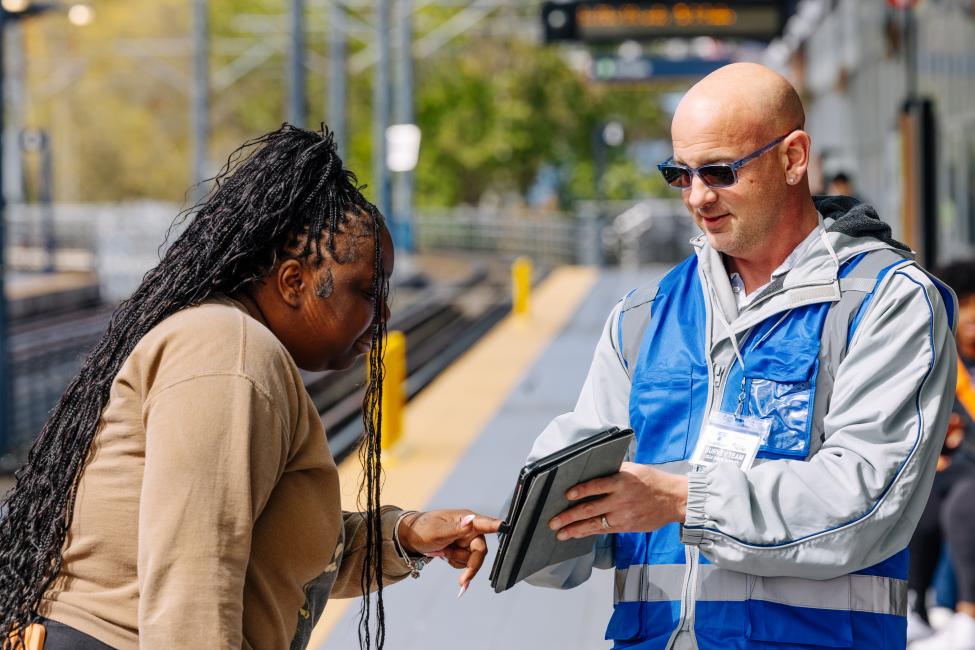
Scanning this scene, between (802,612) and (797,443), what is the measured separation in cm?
30

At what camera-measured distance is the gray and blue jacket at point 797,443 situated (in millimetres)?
2551

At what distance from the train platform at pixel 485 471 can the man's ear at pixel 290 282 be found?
86.8 inches

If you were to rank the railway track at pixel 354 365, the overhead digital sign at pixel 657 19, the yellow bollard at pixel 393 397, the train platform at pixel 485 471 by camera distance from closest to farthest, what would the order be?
the train platform at pixel 485 471 → the yellow bollard at pixel 393 397 → the railway track at pixel 354 365 → the overhead digital sign at pixel 657 19

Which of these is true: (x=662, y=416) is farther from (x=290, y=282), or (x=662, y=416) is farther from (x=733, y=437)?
(x=290, y=282)

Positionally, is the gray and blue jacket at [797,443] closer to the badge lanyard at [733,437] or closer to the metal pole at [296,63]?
the badge lanyard at [733,437]

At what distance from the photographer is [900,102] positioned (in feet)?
37.9

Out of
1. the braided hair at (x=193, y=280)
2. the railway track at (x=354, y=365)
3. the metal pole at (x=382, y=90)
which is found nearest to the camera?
the braided hair at (x=193, y=280)

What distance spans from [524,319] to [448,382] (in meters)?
5.40

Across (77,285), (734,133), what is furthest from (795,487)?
(77,285)

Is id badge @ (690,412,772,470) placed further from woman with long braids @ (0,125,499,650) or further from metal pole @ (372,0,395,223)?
metal pole @ (372,0,395,223)

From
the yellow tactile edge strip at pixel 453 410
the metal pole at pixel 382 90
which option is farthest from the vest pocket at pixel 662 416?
the metal pole at pixel 382 90

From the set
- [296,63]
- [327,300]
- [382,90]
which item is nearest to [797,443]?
[327,300]

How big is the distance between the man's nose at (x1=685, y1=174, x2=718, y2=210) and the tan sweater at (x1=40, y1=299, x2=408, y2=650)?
0.93m

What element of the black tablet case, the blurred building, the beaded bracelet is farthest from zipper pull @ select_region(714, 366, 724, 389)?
the blurred building
